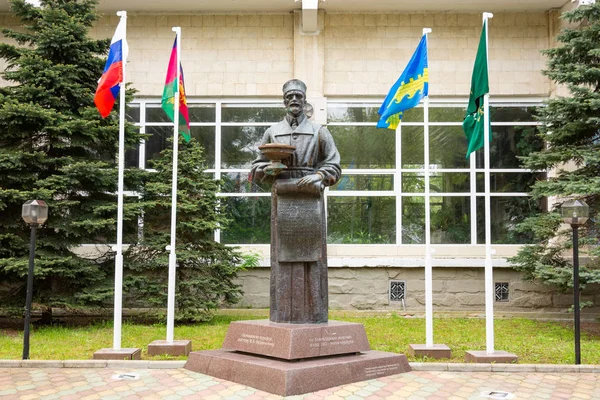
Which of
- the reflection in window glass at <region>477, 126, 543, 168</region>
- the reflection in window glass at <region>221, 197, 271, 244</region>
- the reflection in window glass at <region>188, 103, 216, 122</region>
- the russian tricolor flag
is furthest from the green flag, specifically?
the reflection in window glass at <region>188, 103, 216, 122</region>

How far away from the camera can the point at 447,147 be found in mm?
14688

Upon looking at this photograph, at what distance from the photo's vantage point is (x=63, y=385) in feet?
22.0

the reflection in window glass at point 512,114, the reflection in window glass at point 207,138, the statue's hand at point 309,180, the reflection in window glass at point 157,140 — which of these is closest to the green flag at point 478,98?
the statue's hand at point 309,180

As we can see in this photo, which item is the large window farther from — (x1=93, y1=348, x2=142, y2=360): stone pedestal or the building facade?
(x1=93, y1=348, x2=142, y2=360): stone pedestal

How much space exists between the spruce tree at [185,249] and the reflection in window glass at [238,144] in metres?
2.20

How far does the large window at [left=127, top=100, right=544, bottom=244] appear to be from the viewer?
14531 millimetres

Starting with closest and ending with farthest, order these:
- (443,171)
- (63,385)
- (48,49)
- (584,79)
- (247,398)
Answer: (247,398)
(63,385)
(584,79)
(48,49)
(443,171)

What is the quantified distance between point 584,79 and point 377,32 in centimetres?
552

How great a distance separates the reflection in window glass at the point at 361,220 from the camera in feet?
47.7

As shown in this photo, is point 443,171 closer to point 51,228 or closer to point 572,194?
point 572,194

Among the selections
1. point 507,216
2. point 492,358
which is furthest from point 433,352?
point 507,216

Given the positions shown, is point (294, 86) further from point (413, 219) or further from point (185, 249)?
point (413, 219)

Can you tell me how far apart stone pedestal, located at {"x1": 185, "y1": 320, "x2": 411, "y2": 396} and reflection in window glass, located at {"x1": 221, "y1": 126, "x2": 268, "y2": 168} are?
25.4 feet

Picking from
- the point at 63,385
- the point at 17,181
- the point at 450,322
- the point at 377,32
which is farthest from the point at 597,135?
the point at 17,181
